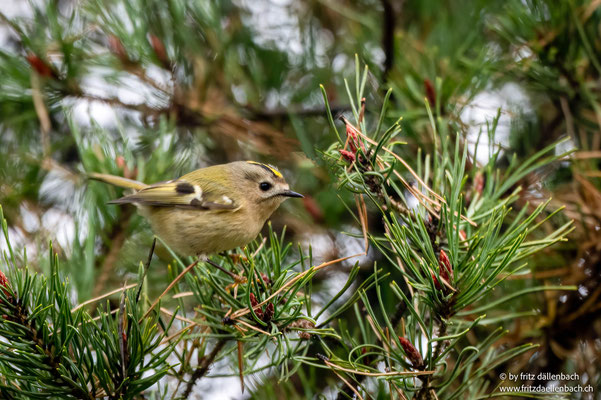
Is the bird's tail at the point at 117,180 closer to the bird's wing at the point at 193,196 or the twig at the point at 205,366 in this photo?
the bird's wing at the point at 193,196

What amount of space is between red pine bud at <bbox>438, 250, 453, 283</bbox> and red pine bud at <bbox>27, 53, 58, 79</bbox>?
1398 millimetres

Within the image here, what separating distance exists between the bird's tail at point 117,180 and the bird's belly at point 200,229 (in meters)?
0.14

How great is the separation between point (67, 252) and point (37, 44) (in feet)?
2.27

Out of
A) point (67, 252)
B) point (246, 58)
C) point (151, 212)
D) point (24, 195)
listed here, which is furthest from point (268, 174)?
point (24, 195)

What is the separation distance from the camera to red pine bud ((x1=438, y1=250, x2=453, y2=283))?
1.03 metres

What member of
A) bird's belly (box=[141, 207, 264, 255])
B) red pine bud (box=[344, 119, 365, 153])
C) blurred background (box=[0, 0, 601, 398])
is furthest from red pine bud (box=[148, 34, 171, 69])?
red pine bud (box=[344, 119, 365, 153])

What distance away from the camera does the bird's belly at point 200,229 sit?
5.85 feet

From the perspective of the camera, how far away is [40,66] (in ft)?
5.91

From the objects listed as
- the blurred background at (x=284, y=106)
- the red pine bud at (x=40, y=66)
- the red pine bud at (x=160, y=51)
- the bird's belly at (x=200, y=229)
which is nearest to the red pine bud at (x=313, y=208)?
the blurred background at (x=284, y=106)

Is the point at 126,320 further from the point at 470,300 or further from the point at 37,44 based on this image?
the point at 37,44

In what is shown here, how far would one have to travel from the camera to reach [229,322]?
1191 mm

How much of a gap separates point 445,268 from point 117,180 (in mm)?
1002

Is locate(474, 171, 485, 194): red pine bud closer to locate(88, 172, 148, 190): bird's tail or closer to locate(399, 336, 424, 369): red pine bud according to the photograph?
locate(399, 336, 424, 369): red pine bud

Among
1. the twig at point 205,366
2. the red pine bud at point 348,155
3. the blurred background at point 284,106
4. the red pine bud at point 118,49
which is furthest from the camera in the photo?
the red pine bud at point 118,49
